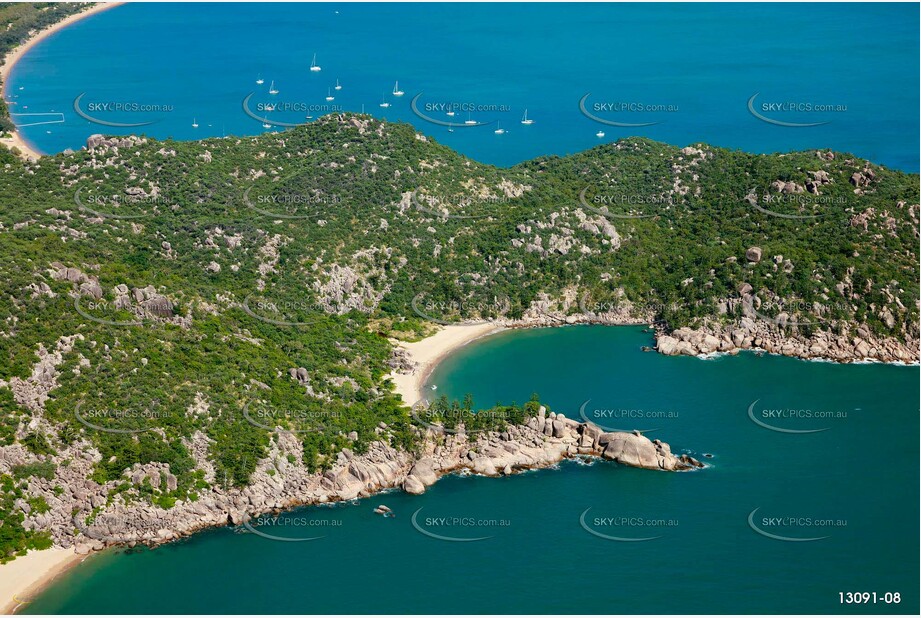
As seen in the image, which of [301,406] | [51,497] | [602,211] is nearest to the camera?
[51,497]

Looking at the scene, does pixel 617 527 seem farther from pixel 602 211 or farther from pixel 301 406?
pixel 602 211

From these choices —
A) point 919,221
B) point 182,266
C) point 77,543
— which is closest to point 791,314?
point 919,221

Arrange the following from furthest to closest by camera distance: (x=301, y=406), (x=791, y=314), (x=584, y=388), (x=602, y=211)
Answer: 1. (x=602, y=211)
2. (x=791, y=314)
3. (x=584, y=388)
4. (x=301, y=406)

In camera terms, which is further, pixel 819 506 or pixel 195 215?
pixel 195 215

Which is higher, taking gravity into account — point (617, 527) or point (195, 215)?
point (195, 215)

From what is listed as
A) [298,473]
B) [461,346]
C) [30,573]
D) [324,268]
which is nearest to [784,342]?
[461,346]
